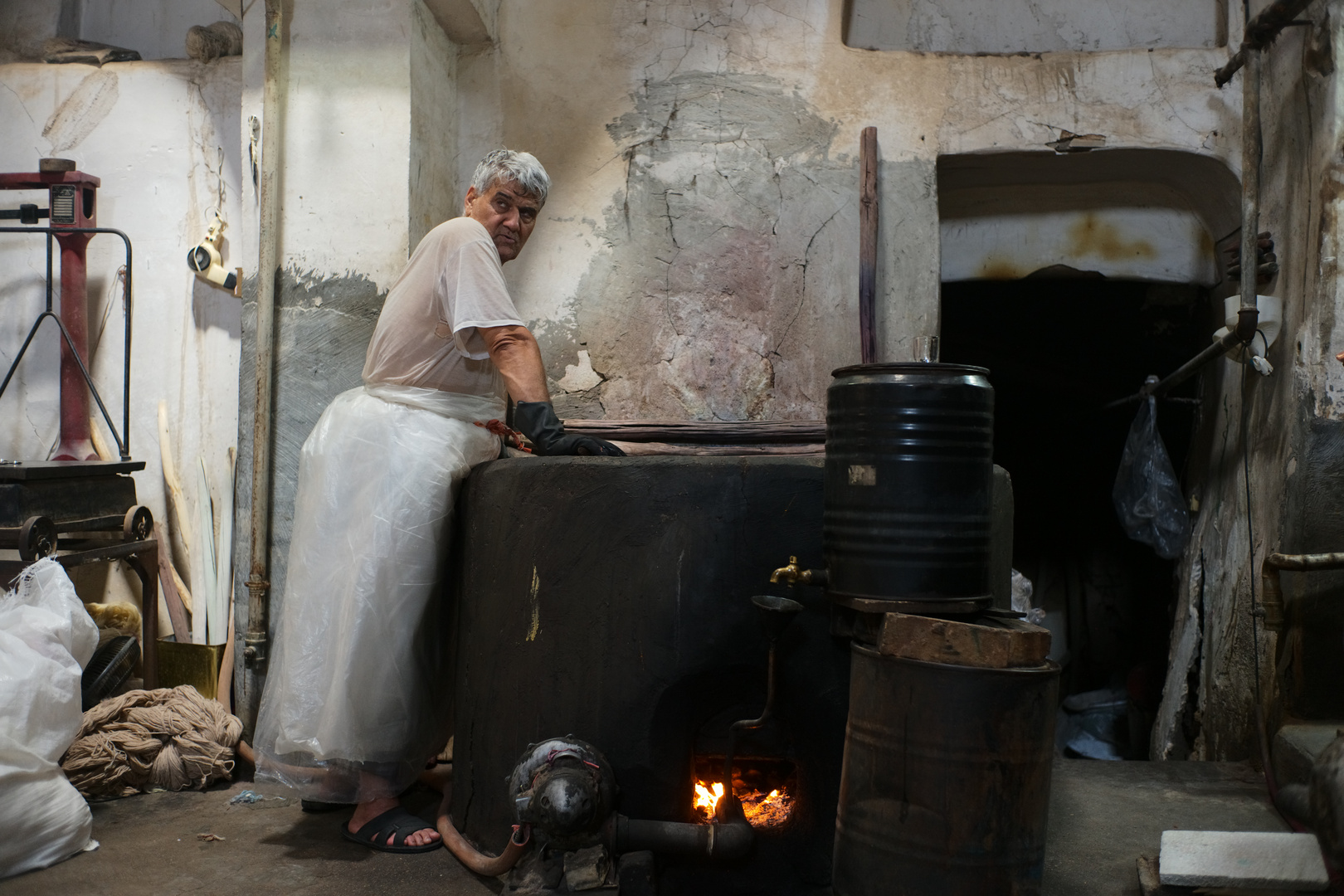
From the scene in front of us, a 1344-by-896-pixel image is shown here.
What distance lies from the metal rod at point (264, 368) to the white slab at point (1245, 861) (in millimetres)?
2902

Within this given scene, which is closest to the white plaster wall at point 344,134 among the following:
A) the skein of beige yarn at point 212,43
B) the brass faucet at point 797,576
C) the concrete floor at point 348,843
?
the skein of beige yarn at point 212,43

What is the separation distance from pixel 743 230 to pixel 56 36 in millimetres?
3271

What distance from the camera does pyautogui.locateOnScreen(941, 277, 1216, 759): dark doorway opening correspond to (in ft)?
17.0

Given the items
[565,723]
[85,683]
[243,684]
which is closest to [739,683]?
[565,723]

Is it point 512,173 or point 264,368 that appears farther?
point 264,368

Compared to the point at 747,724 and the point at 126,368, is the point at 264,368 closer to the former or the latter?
the point at 126,368

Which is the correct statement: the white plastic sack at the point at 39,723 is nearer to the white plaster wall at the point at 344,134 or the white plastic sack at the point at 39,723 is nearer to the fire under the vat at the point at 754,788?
the white plaster wall at the point at 344,134

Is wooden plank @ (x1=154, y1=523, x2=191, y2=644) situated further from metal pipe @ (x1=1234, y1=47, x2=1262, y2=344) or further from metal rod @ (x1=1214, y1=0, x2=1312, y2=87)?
metal rod @ (x1=1214, y1=0, x2=1312, y2=87)

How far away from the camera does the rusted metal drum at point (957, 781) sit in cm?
187

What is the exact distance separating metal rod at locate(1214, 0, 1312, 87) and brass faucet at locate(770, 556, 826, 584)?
2723mm

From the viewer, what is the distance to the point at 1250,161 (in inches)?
147

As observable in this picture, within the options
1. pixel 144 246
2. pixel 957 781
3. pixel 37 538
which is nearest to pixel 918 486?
pixel 957 781

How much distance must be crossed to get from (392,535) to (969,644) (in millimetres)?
1574

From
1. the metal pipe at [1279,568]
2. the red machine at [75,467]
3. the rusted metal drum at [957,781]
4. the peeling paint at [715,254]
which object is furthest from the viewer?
the peeling paint at [715,254]
